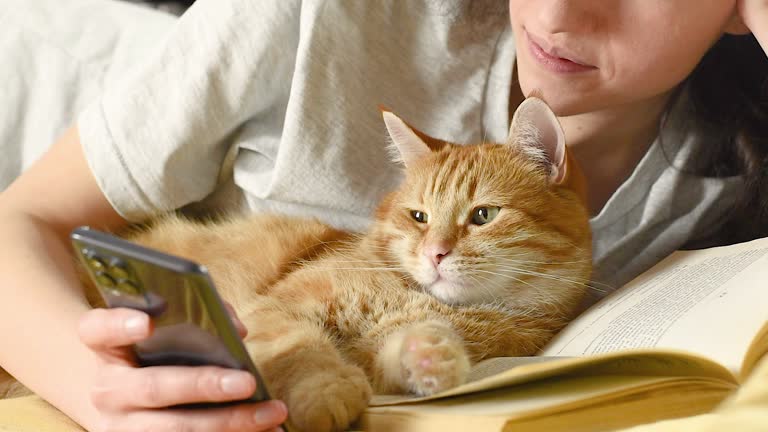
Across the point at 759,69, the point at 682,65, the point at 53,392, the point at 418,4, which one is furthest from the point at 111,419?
the point at 759,69

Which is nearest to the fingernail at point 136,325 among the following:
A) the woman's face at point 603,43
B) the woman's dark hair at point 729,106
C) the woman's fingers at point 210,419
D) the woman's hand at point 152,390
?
the woman's hand at point 152,390

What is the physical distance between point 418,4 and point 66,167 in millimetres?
721

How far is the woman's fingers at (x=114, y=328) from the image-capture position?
75 centimetres

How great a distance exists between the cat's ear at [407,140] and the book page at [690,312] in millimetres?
373

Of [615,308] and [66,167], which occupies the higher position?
[66,167]

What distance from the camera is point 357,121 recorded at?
1.44 meters

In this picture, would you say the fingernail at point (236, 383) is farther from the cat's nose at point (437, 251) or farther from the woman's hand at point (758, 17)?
the woman's hand at point (758, 17)

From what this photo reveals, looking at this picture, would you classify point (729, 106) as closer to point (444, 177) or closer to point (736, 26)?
point (736, 26)

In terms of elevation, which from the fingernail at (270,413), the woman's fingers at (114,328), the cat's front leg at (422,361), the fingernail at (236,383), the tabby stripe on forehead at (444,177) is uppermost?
the woman's fingers at (114,328)

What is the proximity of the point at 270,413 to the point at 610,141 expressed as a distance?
111 centimetres

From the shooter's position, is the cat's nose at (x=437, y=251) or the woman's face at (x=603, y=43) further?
the woman's face at (x=603, y=43)

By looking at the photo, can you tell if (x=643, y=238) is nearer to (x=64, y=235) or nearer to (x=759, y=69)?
(x=759, y=69)

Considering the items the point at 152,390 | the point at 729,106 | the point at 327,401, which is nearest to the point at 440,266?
the point at 327,401

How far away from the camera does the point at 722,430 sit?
2.14 ft
